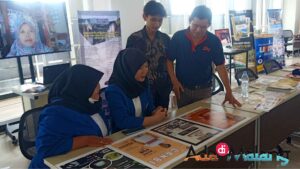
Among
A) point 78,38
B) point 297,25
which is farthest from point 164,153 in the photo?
point 297,25

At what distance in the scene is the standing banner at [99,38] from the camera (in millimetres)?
3406

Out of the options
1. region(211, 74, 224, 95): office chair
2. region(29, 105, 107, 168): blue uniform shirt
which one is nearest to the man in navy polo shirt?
region(211, 74, 224, 95): office chair

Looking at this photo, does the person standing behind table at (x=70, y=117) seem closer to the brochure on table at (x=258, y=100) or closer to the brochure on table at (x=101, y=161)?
the brochure on table at (x=101, y=161)

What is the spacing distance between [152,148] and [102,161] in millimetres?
259

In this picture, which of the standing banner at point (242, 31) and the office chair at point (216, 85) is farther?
the standing banner at point (242, 31)

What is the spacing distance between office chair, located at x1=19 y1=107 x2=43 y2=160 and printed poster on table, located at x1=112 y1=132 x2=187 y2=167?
63 cm

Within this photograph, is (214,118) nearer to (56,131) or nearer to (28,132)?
(56,131)

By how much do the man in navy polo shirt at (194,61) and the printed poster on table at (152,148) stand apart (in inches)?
35.5

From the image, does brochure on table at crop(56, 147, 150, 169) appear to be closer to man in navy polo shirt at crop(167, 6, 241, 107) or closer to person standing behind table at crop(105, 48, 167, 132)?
person standing behind table at crop(105, 48, 167, 132)

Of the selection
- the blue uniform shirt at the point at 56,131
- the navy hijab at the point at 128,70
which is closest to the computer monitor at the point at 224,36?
the navy hijab at the point at 128,70

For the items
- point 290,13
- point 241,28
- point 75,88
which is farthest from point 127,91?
point 290,13

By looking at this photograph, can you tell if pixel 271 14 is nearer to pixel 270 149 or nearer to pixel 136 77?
pixel 270 149

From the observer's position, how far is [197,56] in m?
2.27

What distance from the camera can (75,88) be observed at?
1422 mm
